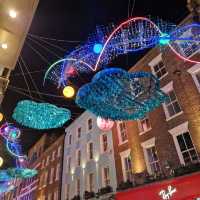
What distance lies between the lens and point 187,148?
38.1ft

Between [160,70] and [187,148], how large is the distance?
5.94 metres

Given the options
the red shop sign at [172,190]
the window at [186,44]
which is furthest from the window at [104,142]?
the window at [186,44]

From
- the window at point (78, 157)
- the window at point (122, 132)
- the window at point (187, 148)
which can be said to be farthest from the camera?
the window at point (78, 157)

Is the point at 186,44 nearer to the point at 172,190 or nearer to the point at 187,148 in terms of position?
the point at 187,148

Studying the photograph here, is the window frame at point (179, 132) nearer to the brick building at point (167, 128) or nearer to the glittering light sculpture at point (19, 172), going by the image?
the brick building at point (167, 128)

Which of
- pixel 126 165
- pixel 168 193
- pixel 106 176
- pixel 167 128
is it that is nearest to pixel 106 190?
pixel 106 176

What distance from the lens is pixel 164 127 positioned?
13.2 m

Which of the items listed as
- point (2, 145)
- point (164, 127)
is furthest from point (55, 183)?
point (164, 127)

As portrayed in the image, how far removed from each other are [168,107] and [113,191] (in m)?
7.59

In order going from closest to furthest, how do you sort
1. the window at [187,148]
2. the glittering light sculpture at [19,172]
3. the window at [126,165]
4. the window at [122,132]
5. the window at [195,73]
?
the window at [187,148], the window at [195,73], the glittering light sculpture at [19,172], the window at [126,165], the window at [122,132]

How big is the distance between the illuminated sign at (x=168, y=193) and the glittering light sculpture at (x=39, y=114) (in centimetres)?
705

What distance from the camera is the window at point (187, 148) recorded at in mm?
11203

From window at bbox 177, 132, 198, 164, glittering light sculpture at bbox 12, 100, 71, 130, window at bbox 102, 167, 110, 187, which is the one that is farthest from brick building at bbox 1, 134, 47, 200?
glittering light sculpture at bbox 12, 100, 71, 130

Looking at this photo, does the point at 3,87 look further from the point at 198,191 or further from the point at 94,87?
the point at 198,191
